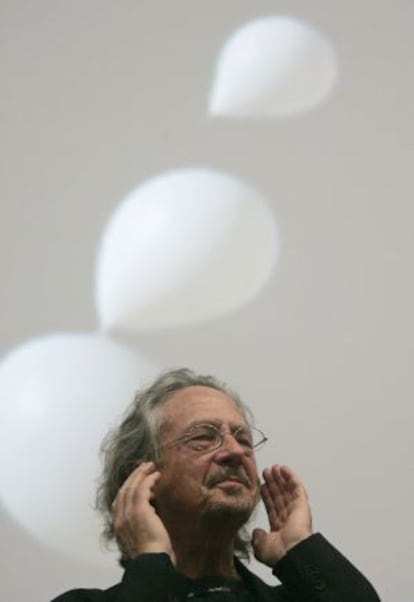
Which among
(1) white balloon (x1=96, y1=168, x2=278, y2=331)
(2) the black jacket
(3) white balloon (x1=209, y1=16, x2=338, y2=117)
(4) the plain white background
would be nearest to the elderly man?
(2) the black jacket

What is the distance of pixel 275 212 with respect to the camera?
2.12m

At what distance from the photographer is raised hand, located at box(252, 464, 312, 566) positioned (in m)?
1.55

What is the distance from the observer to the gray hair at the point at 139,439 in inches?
63.9

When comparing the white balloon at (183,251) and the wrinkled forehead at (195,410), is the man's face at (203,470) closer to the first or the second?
the wrinkled forehead at (195,410)

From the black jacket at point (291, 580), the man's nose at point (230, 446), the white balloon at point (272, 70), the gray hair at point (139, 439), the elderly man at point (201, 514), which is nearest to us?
the black jacket at point (291, 580)

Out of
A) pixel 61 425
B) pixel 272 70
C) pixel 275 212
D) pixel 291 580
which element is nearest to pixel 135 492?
pixel 291 580

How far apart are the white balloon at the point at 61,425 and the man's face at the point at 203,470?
0.91 feet

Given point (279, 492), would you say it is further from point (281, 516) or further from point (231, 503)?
point (231, 503)

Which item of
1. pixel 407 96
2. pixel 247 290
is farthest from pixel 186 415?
pixel 407 96

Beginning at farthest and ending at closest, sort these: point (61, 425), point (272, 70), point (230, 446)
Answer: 1. point (272, 70)
2. point (61, 425)
3. point (230, 446)

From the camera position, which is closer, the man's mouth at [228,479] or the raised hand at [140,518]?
the raised hand at [140,518]

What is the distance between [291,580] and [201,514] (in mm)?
189

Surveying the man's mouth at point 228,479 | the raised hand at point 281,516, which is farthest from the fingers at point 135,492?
the raised hand at point 281,516

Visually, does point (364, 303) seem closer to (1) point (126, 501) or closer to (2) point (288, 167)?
(2) point (288, 167)
